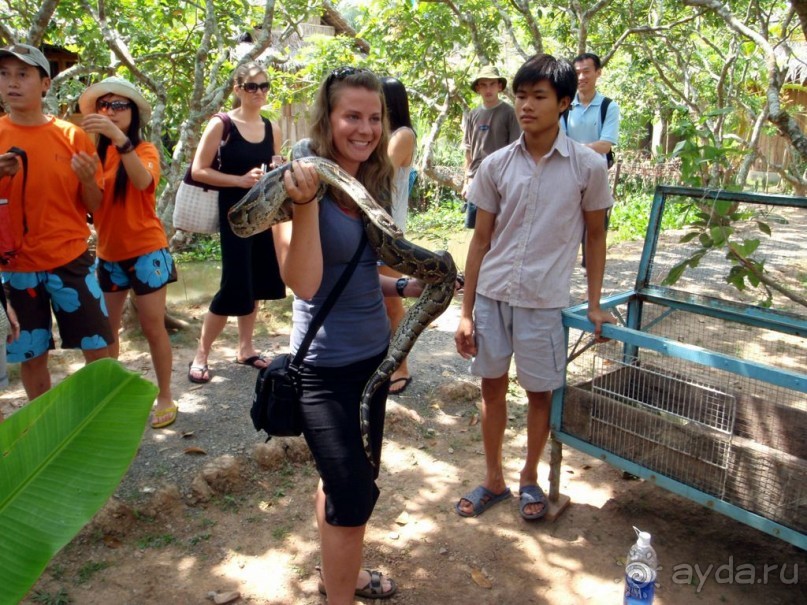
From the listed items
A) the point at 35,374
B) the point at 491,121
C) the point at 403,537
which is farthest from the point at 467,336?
the point at 491,121

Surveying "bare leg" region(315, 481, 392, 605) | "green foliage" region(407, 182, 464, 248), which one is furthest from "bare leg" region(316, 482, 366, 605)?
"green foliage" region(407, 182, 464, 248)

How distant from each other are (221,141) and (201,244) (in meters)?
6.36

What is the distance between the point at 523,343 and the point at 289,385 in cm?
141

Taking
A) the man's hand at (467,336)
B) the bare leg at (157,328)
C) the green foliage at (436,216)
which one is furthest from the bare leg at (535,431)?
the green foliage at (436,216)

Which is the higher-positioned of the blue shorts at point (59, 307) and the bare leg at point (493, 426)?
the blue shorts at point (59, 307)

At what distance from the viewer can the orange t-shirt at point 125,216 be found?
Answer: 4.12 meters

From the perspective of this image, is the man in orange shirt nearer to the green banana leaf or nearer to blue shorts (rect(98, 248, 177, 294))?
blue shorts (rect(98, 248, 177, 294))

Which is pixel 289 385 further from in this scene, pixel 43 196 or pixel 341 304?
pixel 43 196

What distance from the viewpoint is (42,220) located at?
360 centimetres

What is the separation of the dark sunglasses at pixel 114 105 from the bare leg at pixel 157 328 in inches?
44.6

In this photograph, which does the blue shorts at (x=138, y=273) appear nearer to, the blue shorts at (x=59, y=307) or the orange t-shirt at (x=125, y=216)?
the orange t-shirt at (x=125, y=216)

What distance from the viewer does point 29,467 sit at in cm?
154

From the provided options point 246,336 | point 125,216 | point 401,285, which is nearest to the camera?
point 401,285

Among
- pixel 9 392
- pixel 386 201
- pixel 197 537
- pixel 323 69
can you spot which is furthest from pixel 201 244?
pixel 386 201
